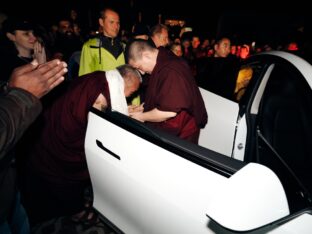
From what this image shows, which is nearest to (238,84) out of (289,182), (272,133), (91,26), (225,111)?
(225,111)

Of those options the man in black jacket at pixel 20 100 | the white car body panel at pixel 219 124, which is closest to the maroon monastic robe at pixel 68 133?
the man in black jacket at pixel 20 100

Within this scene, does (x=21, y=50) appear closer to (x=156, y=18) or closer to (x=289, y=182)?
(x=289, y=182)

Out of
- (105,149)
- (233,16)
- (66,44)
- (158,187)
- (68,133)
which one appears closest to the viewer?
(158,187)

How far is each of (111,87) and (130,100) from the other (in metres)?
1.39

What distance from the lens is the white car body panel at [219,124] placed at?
2592 millimetres

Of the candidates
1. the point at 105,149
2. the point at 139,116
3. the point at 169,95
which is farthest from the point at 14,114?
the point at 139,116

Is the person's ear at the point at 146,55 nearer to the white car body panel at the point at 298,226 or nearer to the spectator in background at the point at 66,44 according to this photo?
the white car body panel at the point at 298,226

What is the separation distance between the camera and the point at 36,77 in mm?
1161

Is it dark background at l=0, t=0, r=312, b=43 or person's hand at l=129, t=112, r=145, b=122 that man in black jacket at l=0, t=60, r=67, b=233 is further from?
dark background at l=0, t=0, r=312, b=43

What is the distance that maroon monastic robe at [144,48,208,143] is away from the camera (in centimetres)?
242

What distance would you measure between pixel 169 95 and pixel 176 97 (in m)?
0.07

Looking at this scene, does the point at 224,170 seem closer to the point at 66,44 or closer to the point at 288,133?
the point at 288,133

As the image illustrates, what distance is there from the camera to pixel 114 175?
6.04 ft

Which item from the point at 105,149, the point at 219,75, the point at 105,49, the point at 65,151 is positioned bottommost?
the point at 65,151
